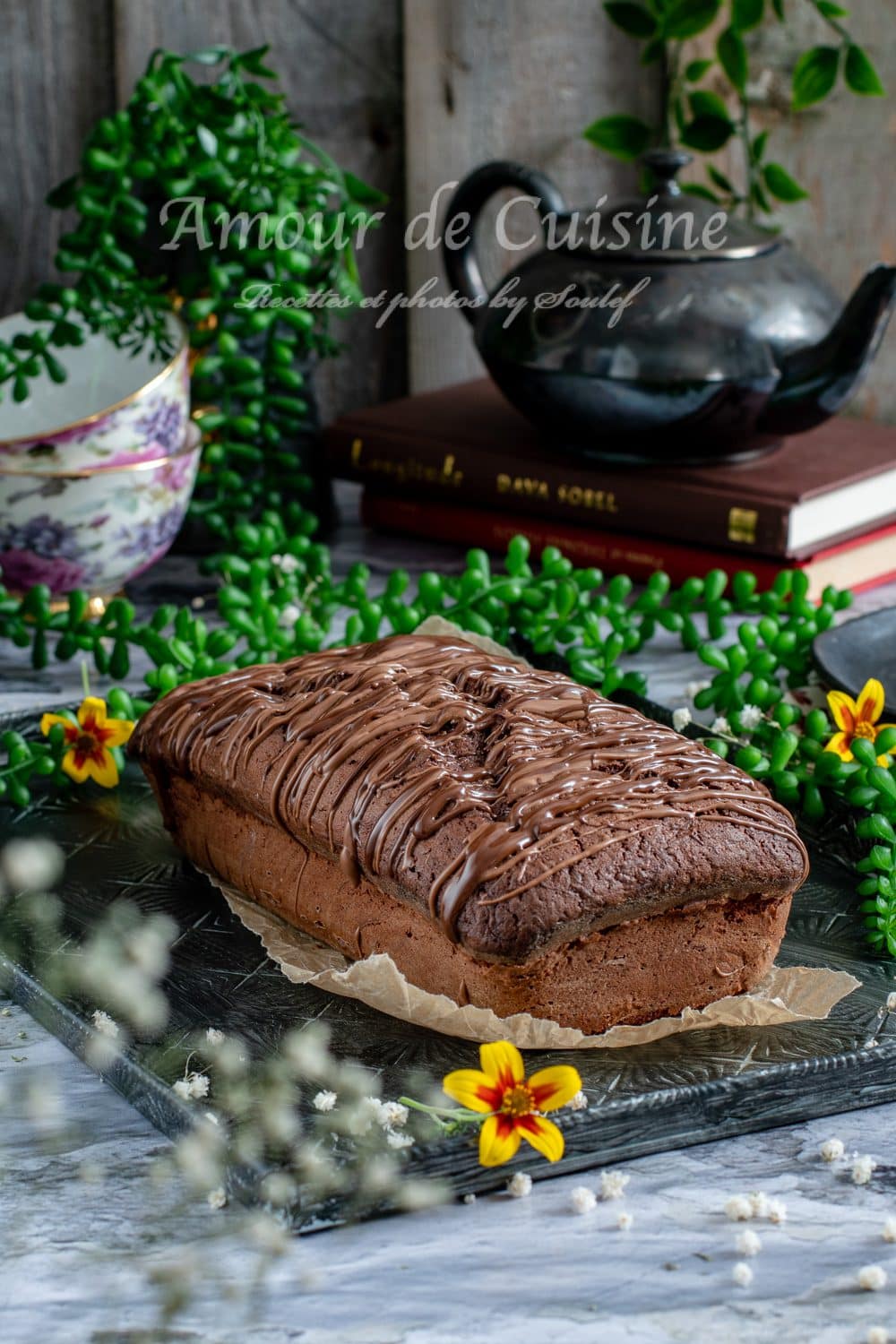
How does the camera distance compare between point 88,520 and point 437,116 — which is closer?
point 88,520

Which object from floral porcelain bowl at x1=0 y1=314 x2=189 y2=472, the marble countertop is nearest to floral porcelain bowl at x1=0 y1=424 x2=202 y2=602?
floral porcelain bowl at x1=0 y1=314 x2=189 y2=472

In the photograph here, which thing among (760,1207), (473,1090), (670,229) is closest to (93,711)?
(473,1090)

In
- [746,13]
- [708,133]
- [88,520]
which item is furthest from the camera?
[708,133]

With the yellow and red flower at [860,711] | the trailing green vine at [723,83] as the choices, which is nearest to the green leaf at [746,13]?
the trailing green vine at [723,83]

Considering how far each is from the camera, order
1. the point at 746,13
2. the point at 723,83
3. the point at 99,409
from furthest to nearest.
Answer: the point at 723,83 → the point at 746,13 → the point at 99,409

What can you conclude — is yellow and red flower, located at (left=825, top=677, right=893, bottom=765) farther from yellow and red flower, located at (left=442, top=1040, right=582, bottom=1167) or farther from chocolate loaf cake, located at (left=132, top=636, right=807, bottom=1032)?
yellow and red flower, located at (left=442, top=1040, right=582, bottom=1167)

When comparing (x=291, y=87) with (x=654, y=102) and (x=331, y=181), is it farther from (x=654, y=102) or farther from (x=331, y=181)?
(x=654, y=102)

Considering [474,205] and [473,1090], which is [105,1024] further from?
[474,205]
